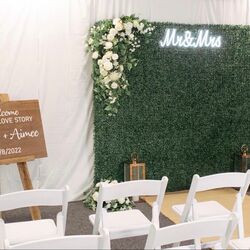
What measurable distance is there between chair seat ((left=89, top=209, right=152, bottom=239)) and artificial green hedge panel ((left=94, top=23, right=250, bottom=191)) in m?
2.02

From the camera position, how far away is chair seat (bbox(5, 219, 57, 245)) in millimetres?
2679

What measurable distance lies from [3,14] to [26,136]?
1431 mm

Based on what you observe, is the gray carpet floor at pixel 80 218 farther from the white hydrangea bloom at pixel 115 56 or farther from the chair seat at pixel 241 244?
the white hydrangea bloom at pixel 115 56

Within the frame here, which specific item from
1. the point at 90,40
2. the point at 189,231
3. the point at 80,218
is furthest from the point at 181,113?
the point at 189,231

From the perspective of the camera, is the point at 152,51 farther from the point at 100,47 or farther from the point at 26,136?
the point at 26,136

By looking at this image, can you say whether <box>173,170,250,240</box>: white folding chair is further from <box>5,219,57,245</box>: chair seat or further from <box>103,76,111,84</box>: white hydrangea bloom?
<box>103,76,111,84</box>: white hydrangea bloom

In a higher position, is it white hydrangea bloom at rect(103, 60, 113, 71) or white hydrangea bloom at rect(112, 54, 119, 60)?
white hydrangea bloom at rect(112, 54, 119, 60)

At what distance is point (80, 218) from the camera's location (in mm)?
4445

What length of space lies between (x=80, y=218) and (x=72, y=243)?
267 centimetres

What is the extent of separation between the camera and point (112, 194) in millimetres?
2760

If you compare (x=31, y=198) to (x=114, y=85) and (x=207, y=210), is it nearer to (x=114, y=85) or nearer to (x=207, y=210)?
(x=207, y=210)

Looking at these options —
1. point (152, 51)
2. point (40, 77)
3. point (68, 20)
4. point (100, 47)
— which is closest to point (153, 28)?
point (152, 51)

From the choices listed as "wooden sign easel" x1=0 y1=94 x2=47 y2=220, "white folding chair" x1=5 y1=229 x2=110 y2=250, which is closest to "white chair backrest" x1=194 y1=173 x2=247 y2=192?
"white folding chair" x1=5 y1=229 x2=110 y2=250

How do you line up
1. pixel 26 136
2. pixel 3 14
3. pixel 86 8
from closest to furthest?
pixel 26 136
pixel 3 14
pixel 86 8
